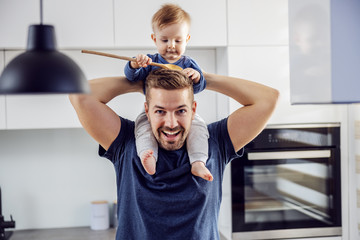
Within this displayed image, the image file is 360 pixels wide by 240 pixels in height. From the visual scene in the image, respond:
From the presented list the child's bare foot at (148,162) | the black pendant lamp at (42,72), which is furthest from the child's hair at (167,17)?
the black pendant lamp at (42,72)

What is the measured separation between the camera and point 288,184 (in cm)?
277

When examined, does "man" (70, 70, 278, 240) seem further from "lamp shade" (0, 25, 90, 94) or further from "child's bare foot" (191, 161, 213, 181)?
"lamp shade" (0, 25, 90, 94)

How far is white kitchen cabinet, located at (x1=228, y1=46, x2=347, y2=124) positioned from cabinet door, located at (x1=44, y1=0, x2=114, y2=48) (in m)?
0.74

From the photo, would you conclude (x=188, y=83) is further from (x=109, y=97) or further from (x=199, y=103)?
(x=199, y=103)

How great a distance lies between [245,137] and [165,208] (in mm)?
362

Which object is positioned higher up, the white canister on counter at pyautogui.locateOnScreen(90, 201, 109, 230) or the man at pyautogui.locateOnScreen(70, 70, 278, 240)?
the man at pyautogui.locateOnScreen(70, 70, 278, 240)

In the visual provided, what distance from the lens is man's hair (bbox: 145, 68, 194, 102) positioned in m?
1.39

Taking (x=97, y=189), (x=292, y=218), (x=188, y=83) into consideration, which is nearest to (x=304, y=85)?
(x=188, y=83)

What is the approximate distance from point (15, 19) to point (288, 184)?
6.19 feet

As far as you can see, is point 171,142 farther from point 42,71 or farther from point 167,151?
point 42,71

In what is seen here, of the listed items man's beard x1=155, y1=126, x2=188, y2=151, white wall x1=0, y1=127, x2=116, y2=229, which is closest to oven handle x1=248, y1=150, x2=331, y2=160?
white wall x1=0, y1=127, x2=116, y2=229

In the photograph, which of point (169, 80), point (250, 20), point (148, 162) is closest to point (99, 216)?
point (250, 20)

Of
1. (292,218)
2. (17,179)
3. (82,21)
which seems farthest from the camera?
(17,179)

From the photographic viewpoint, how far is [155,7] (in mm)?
2631
